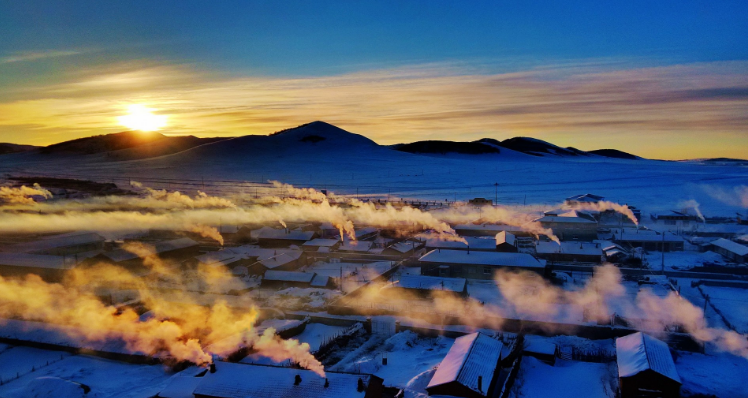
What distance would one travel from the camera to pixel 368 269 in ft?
102

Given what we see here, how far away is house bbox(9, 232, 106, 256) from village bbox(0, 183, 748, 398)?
5.4 inches

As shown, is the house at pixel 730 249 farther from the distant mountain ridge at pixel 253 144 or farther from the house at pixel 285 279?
the distant mountain ridge at pixel 253 144

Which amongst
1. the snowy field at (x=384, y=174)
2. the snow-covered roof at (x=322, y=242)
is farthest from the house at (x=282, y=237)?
the snowy field at (x=384, y=174)

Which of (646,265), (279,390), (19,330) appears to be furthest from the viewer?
(646,265)

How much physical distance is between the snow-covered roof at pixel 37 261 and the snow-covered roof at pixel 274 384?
18923mm

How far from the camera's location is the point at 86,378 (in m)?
17.2

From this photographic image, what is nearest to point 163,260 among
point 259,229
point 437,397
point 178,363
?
point 259,229

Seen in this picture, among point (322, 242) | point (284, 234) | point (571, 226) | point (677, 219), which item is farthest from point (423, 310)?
point (677, 219)

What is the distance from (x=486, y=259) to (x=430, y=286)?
6073mm

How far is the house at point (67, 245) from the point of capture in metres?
32.8

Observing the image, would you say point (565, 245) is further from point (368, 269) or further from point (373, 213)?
point (373, 213)

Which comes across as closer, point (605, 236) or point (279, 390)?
point (279, 390)

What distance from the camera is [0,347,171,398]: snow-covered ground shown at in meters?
15.8

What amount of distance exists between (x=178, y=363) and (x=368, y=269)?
14.8m
